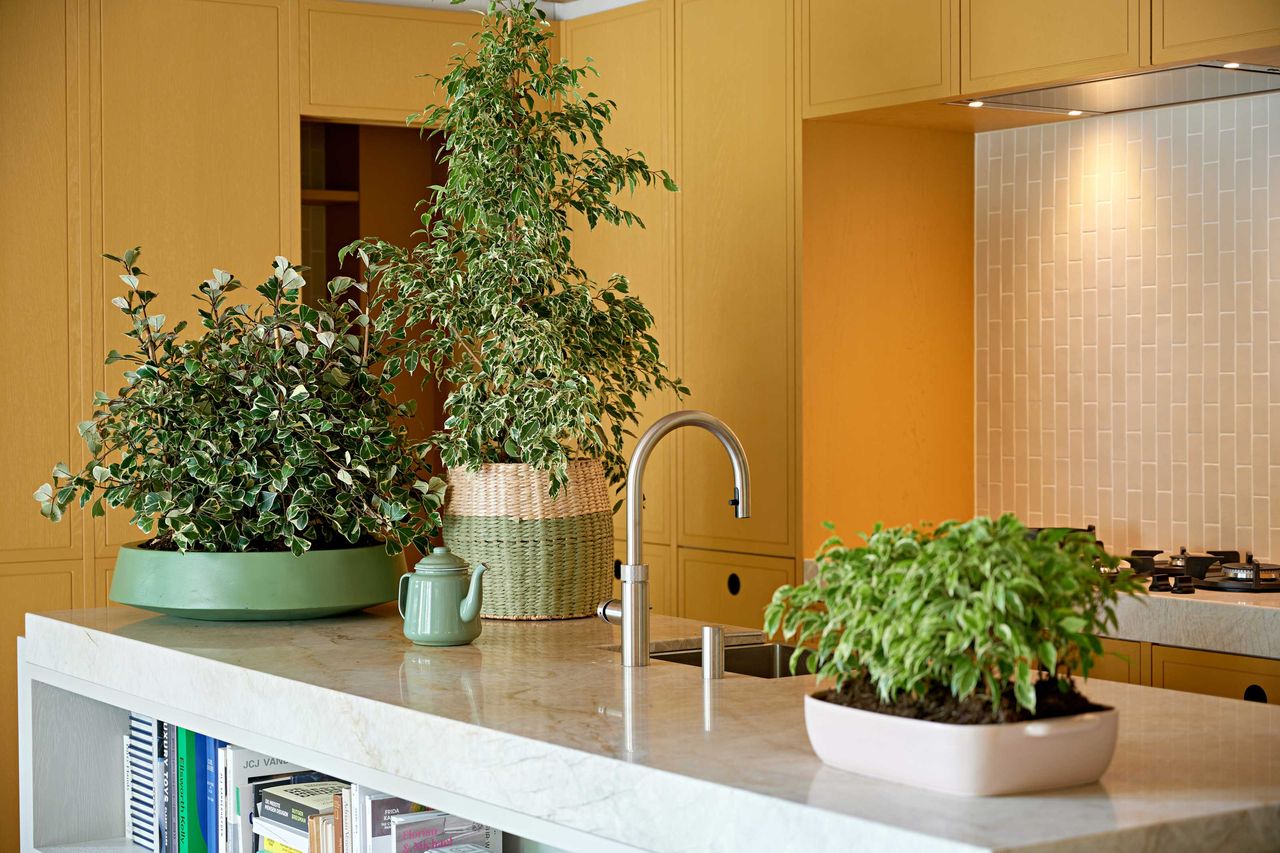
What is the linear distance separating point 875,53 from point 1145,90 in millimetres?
719

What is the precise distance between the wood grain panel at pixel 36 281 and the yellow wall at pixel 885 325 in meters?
2.16

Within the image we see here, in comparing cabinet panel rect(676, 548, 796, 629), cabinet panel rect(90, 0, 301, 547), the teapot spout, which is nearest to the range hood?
cabinet panel rect(676, 548, 796, 629)

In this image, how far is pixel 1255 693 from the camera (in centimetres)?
320

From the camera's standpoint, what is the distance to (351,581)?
2795mm

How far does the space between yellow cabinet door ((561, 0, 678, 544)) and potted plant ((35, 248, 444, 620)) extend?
1980 millimetres

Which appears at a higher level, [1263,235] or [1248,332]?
[1263,235]

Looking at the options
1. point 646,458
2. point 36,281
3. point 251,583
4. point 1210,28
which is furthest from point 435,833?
point 36,281

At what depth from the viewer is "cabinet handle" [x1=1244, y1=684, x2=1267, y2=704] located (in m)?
3.18

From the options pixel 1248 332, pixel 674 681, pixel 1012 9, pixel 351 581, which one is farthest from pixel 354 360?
pixel 1248 332

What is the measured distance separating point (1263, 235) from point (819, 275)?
1183 millimetres

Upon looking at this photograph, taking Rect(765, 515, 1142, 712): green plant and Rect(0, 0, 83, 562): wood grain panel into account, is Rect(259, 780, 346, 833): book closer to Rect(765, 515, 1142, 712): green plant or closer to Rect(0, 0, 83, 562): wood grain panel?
Rect(765, 515, 1142, 712): green plant

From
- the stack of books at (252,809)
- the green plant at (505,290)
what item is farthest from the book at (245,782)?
the green plant at (505,290)

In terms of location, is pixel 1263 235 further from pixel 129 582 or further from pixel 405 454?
pixel 129 582

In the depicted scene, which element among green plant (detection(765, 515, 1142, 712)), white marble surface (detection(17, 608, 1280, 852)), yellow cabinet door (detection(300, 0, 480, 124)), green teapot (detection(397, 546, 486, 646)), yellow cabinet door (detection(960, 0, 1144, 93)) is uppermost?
yellow cabinet door (detection(300, 0, 480, 124))
